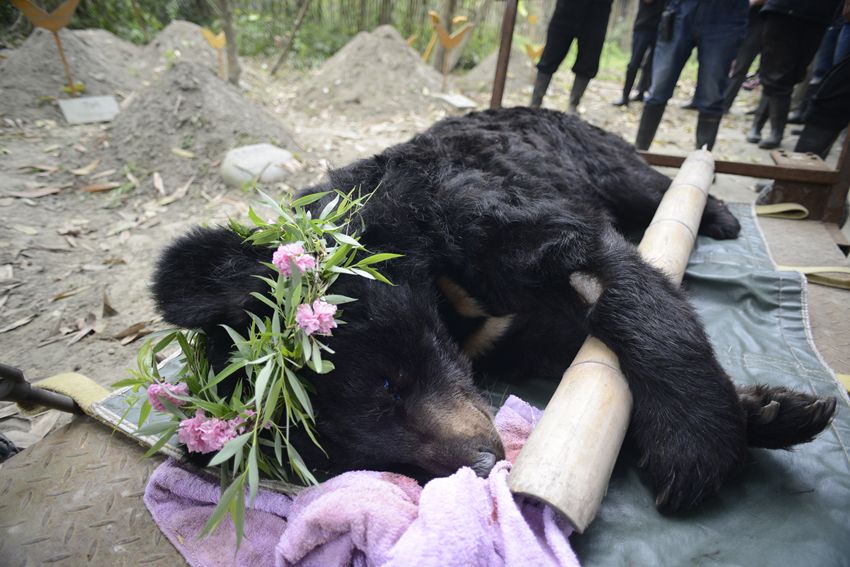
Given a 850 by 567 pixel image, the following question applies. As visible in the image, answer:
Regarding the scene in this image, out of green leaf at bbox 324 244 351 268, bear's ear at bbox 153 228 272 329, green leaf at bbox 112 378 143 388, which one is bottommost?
green leaf at bbox 112 378 143 388

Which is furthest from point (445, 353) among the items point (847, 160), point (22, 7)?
point (22, 7)

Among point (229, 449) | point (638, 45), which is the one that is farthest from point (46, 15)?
point (638, 45)

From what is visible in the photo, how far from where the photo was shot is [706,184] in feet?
11.7

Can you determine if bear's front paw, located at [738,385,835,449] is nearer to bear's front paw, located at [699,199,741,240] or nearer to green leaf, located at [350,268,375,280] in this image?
green leaf, located at [350,268,375,280]

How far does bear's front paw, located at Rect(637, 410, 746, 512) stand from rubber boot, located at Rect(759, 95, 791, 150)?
23.2ft

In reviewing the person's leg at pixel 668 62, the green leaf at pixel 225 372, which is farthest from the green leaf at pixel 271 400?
the person's leg at pixel 668 62

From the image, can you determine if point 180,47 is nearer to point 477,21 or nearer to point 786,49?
point 477,21

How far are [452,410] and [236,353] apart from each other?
803mm

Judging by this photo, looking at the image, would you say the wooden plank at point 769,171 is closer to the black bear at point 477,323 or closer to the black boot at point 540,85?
the black boot at point 540,85

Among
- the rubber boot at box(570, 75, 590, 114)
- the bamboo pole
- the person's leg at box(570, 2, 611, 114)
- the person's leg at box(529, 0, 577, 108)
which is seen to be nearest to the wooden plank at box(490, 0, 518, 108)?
the person's leg at box(529, 0, 577, 108)

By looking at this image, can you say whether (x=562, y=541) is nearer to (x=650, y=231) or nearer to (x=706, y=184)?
(x=650, y=231)

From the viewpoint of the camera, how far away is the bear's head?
1832mm

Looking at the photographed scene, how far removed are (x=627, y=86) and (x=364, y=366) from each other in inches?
389

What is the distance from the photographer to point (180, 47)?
10.7 metres
